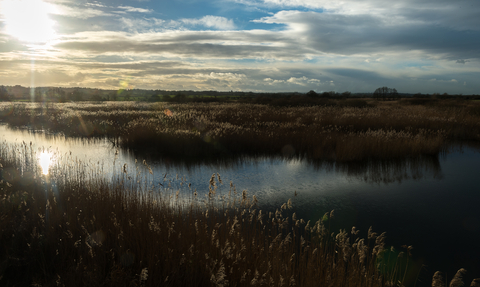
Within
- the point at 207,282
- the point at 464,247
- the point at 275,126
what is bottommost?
the point at 464,247

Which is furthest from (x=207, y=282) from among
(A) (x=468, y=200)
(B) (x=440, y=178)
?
(B) (x=440, y=178)

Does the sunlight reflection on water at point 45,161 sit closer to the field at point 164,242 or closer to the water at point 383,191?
the field at point 164,242

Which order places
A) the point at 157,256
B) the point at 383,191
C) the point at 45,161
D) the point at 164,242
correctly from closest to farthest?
1. the point at 157,256
2. the point at 164,242
3. the point at 383,191
4. the point at 45,161

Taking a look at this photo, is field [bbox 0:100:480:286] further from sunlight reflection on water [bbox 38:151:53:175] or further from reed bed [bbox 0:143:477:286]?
sunlight reflection on water [bbox 38:151:53:175]

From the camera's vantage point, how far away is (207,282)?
3.54 m

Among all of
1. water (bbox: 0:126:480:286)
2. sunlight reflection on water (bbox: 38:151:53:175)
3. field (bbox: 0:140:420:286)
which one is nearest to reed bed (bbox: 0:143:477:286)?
field (bbox: 0:140:420:286)

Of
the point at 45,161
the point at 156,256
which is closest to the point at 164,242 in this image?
the point at 156,256

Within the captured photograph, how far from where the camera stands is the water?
6.09m

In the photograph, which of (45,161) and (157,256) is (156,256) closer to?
(157,256)

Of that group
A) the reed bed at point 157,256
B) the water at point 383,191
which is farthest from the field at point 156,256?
the water at point 383,191

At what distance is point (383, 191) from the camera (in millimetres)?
9102

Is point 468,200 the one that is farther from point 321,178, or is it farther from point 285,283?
point 285,283

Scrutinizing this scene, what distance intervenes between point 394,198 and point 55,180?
9035 mm

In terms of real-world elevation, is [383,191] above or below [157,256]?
below
